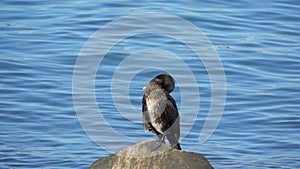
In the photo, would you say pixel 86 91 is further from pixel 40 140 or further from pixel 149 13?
pixel 149 13

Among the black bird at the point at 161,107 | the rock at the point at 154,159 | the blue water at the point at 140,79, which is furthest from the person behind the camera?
the blue water at the point at 140,79

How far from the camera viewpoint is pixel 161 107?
27.0ft

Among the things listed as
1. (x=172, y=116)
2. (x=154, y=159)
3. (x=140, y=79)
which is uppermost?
(x=140, y=79)

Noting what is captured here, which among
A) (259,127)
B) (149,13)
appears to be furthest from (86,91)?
(149,13)

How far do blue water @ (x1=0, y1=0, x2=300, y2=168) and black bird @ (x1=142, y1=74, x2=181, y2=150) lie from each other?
239cm

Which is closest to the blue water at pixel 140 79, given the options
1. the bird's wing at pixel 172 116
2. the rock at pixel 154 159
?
the bird's wing at pixel 172 116

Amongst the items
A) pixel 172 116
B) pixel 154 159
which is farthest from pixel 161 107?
pixel 154 159

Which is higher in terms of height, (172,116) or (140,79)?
(140,79)

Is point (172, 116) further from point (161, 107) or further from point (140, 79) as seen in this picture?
point (140, 79)

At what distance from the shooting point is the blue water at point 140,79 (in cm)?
1127

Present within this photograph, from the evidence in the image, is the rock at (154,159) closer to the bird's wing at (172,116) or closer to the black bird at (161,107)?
the black bird at (161,107)

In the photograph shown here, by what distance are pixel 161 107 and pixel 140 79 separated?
18.9 feet

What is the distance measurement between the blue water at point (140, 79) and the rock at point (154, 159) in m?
2.56

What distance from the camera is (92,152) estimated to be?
11133 millimetres
